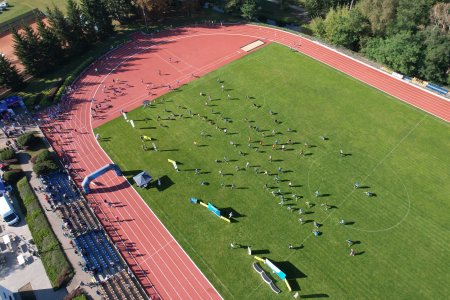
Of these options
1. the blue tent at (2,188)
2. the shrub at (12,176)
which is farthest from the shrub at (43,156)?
the blue tent at (2,188)

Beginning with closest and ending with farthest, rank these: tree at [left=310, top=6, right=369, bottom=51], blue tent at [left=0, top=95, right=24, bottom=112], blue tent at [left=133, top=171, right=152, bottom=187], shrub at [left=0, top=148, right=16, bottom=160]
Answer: blue tent at [left=133, top=171, right=152, bottom=187]
shrub at [left=0, top=148, right=16, bottom=160]
blue tent at [left=0, top=95, right=24, bottom=112]
tree at [left=310, top=6, right=369, bottom=51]

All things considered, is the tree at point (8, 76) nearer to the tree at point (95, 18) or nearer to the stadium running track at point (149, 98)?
the stadium running track at point (149, 98)

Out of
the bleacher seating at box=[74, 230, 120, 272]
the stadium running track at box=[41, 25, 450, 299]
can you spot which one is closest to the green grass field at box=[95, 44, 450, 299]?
the stadium running track at box=[41, 25, 450, 299]

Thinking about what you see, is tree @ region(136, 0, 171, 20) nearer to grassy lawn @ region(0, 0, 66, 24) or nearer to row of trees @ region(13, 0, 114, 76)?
row of trees @ region(13, 0, 114, 76)

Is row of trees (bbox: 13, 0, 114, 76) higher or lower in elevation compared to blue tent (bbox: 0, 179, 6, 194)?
higher

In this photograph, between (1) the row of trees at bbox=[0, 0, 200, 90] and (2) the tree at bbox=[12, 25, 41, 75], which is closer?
(2) the tree at bbox=[12, 25, 41, 75]

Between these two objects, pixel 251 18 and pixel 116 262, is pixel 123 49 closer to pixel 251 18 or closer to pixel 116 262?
pixel 251 18

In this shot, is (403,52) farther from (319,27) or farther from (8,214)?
(8,214)

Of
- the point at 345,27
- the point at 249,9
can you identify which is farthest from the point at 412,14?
the point at 249,9
